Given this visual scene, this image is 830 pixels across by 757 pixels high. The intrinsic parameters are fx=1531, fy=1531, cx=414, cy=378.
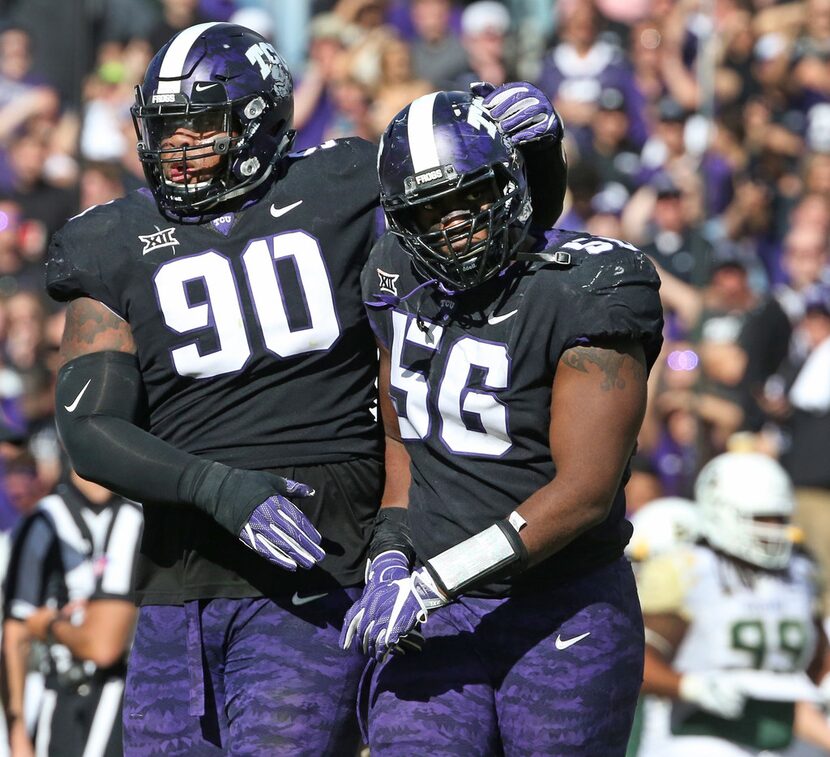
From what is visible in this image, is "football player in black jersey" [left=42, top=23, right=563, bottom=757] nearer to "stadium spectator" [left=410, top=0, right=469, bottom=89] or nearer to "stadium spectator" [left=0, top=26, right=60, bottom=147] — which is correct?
"stadium spectator" [left=410, top=0, right=469, bottom=89]

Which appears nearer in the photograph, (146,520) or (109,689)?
(146,520)

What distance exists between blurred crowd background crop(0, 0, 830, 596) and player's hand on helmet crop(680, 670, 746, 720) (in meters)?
1.40

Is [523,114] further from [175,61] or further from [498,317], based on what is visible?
[175,61]

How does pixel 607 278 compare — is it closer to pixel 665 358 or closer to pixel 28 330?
pixel 665 358

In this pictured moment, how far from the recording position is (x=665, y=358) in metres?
7.55

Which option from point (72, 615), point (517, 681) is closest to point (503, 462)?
point (517, 681)

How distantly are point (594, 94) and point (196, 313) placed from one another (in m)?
4.82

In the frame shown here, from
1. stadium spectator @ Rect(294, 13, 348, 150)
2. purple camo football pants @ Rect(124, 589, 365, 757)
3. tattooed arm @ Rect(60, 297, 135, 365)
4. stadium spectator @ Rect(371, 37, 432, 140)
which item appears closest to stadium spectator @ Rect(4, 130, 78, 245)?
stadium spectator @ Rect(294, 13, 348, 150)

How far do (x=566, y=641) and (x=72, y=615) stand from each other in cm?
346

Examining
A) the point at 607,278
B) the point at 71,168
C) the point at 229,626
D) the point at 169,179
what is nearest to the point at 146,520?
the point at 229,626

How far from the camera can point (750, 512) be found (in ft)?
21.0

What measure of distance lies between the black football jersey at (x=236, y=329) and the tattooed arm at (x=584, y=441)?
0.65 meters

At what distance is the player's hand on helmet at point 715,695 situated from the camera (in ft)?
19.6

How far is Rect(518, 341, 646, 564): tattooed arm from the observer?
2969 millimetres
